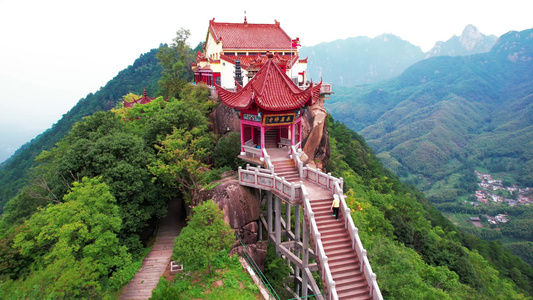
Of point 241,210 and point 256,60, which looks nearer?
point 241,210

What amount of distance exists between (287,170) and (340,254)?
18.9ft

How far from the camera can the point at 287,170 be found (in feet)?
59.9

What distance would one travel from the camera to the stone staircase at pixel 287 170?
17.7 metres

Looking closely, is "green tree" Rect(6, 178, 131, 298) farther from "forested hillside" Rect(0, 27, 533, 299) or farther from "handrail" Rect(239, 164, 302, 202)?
"handrail" Rect(239, 164, 302, 202)

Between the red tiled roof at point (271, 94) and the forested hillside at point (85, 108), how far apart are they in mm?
45969

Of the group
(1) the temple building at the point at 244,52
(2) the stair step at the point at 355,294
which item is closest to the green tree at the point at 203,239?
(2) the stair step at the point at 355,294

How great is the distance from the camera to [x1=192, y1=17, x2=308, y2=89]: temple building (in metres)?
29.6

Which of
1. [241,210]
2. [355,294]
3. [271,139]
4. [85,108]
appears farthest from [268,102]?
[85,108]

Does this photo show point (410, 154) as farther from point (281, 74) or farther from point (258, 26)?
point (281, 74)

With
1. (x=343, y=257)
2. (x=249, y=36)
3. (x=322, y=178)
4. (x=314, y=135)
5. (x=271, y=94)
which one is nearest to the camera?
(x=343, y=257)

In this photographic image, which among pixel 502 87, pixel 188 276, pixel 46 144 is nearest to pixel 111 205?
pixel 188 276

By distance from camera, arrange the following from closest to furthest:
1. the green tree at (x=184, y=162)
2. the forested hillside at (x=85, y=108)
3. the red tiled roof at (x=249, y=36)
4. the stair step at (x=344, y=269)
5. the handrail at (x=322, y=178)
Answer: the stair step at (x=344, y=269)
the handrail at (x=322, y=178)
the green tree at (x=184, y=162)
the red tiled roof at (x=249, y=36)
the forested hillside at (x=85, y=108)

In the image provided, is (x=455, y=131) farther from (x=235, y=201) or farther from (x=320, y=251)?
(x=320, y=251)

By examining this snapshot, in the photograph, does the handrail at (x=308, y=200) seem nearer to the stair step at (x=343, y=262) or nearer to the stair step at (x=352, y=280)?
the stair step at (x=352, y=280)
